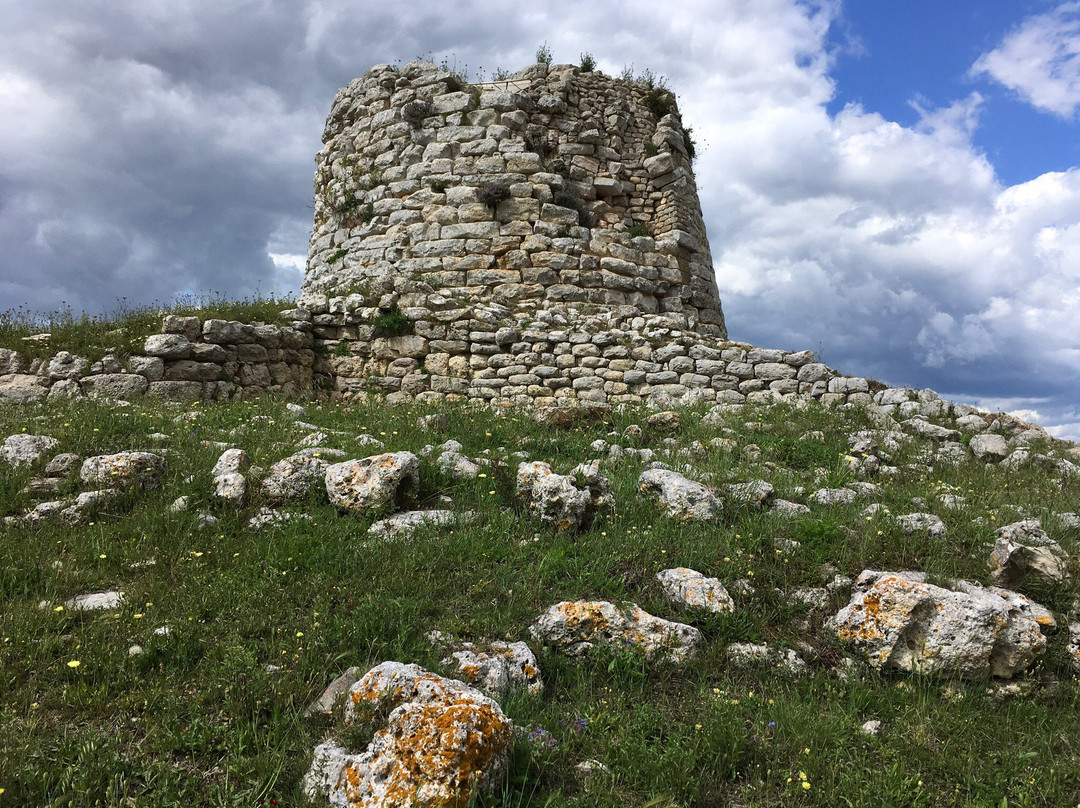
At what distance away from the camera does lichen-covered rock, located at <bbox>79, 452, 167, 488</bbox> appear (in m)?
5.07

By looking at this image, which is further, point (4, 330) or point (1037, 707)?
point (4, 330)

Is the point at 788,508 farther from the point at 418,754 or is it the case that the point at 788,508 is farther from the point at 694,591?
the point at 418,754

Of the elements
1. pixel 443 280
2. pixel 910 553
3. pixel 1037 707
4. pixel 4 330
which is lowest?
pixel 1037 707

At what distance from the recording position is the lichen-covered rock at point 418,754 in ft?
8.13

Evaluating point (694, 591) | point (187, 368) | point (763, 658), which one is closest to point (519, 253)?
point (187, 368)

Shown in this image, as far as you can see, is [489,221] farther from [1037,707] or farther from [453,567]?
[1037,707]

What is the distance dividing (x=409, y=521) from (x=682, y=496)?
215cm

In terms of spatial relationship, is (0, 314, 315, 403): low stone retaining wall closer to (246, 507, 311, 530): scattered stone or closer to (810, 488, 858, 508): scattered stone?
(246, 507, 311, 530): scattered stone

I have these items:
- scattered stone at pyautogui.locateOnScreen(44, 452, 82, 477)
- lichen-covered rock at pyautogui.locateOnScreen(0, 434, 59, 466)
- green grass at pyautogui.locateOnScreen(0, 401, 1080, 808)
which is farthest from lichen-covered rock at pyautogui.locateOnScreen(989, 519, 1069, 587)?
lichen-covered rock at pyautogui.locateOnScreen(0, 434, 59, 466)

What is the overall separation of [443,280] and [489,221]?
150 centimetres

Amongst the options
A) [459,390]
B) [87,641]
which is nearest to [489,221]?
[459,390]

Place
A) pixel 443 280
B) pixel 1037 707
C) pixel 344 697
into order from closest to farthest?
pixel 344 697 → pixel 1037 707 → pixel 443 280

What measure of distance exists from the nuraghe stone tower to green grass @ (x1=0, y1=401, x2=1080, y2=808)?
5.41 metres

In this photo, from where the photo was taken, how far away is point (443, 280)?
12531 millimetres
